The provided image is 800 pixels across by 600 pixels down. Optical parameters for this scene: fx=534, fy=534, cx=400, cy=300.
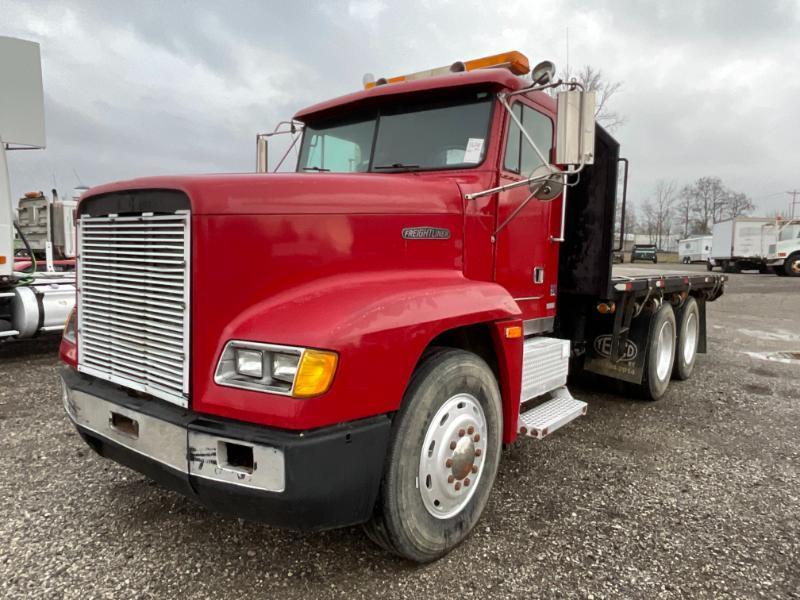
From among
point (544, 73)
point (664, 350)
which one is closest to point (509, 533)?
point (544, 73)

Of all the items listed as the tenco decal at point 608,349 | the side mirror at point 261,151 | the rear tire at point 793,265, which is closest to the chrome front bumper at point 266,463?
the side mirror at point 261,151

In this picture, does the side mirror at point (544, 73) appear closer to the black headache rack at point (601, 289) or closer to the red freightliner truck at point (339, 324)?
the red freightliner truck at point (339, 324)

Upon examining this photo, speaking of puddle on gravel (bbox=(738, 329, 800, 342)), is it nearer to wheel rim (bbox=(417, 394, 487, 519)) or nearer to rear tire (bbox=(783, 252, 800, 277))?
wheel rim (bbox=(417, 394, 487, 519))

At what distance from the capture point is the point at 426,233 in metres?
2.94

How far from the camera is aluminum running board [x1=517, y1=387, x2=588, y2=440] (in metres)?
3.22

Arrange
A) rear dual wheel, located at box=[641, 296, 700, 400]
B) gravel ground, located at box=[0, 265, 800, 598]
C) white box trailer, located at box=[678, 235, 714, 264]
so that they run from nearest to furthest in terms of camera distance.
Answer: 1. gravel ground, located at box=[0, 265, 800, 598]
2. rear dual wheel, located at box=[641, 296, 700, 400]
3. white box trailer, located at box=[678, 235, 714, 264]

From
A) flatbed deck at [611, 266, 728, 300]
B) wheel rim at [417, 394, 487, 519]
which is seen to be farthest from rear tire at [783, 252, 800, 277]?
wheel rim at [417, 394, 487, 519]

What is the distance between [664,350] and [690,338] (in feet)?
4.12

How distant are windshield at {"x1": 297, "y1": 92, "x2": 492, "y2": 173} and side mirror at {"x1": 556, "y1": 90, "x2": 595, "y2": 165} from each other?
0.65 meters

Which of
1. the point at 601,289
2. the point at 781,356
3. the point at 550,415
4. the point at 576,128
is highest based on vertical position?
the point at 576,128

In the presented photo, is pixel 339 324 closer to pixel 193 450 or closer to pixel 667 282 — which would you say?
pixel 193 450

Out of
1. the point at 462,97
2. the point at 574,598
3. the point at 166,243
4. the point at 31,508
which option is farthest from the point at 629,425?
the point at 31,508

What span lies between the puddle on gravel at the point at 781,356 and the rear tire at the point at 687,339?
178 cm

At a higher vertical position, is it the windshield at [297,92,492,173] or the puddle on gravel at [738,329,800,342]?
the windshield at [297,92,492,173]
